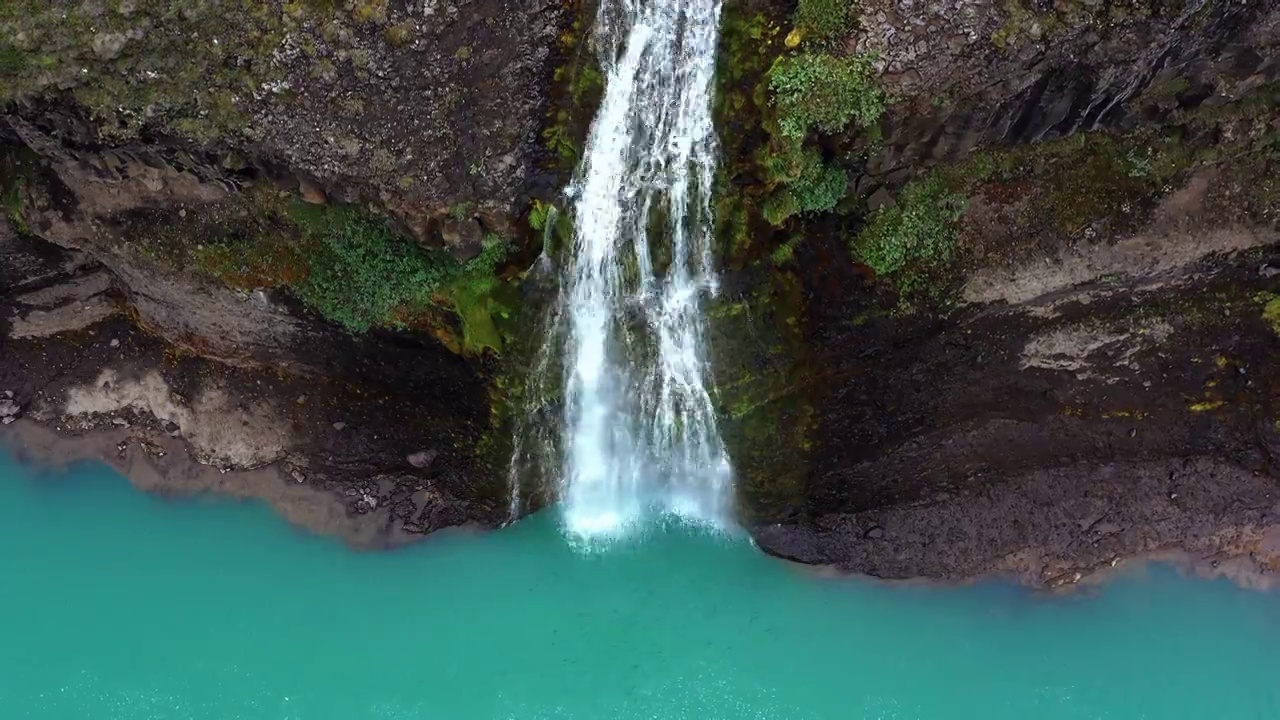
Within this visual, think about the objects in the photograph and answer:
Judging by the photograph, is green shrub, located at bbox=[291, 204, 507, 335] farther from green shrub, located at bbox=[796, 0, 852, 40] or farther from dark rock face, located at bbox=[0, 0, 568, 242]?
green shrub, located at bbox=[796, 0, 852, 40]

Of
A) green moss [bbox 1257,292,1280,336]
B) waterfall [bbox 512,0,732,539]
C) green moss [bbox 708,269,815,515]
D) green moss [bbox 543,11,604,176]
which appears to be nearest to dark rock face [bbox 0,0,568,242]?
green moss [bbox 543,11,604,176]

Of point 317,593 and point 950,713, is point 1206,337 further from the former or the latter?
point 317,593

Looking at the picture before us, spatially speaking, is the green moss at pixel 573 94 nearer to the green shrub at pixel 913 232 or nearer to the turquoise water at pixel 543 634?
the green shrub at pixel 913 232

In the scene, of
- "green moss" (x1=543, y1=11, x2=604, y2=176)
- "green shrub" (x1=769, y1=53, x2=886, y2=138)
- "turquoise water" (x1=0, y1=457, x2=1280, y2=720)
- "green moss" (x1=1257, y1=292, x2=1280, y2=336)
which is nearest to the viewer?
"green shrub" (x1=769, y1=53, x2=886, y2=138)

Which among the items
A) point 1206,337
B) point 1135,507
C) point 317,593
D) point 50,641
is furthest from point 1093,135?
point 50,641

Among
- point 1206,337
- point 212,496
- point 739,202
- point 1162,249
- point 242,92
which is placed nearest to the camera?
point 242,92

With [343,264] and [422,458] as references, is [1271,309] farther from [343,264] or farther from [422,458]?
[343,264]

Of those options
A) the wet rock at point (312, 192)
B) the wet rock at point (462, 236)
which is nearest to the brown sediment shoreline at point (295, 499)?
the wet rock at point (462, 236)
